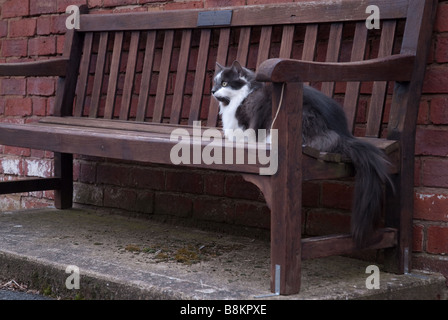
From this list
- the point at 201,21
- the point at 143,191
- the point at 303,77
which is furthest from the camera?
the point at 143,191

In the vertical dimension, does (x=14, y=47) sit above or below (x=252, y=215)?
above

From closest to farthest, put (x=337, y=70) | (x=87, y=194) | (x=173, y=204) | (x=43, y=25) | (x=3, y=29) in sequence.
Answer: (x=337, y=70)
(x=173, y=204)
(x=87, y=194)
(x=43, y=25)
(x=3, y=29)

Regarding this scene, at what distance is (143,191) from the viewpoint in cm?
341

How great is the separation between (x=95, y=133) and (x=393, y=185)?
1105 millimetres

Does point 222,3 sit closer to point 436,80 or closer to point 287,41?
point 287,41

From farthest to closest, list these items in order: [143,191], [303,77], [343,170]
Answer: [143,191] → [343,170] → [303,77]

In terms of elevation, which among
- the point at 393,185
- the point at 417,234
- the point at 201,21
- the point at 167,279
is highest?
the point at 201,21

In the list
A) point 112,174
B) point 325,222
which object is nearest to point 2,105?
point 112,174

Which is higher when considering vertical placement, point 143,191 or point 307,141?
point 307,141

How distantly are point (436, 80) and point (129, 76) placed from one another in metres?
1.49

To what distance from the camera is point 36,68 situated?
329 cm

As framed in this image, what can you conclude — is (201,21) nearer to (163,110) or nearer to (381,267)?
(163,110)

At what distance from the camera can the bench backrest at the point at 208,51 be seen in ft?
7.88

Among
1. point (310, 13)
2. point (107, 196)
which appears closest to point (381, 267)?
point (310, 13)
